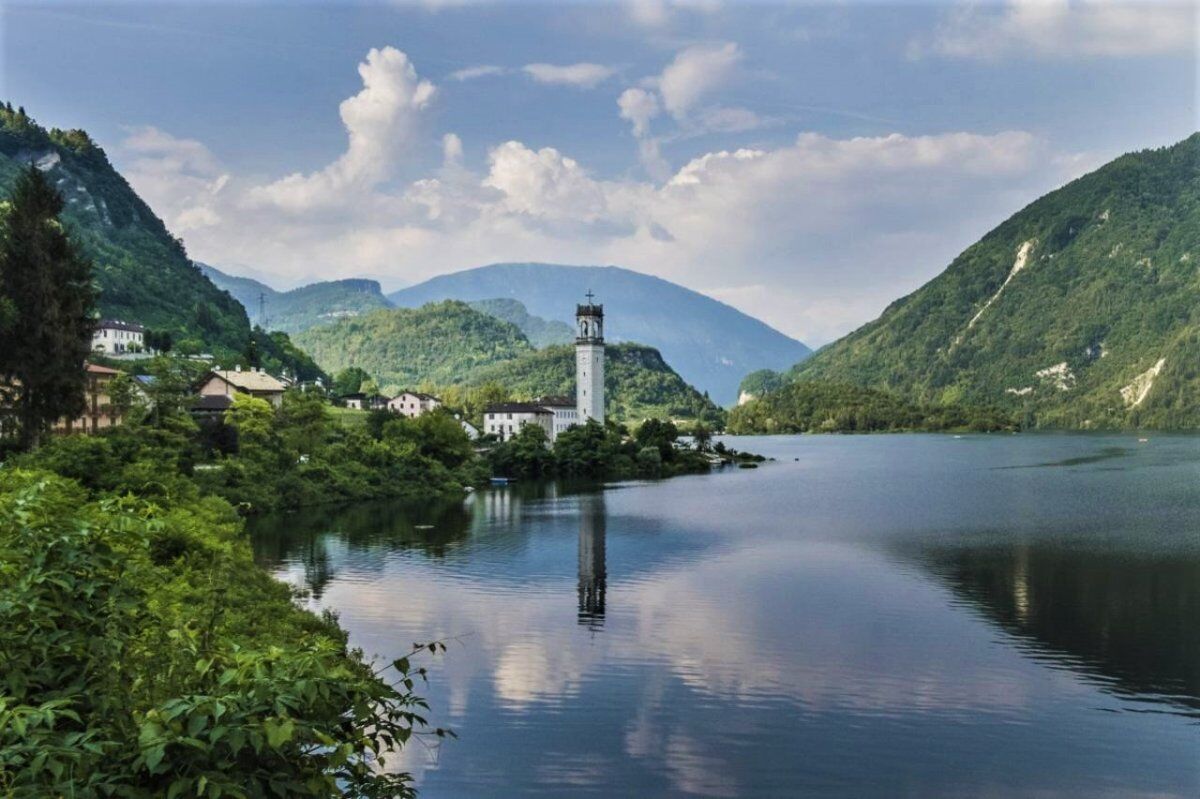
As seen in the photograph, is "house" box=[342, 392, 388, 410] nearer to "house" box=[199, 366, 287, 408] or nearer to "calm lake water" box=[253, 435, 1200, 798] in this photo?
"house" box=[199, 366, 287, 408]

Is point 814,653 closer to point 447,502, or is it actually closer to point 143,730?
point 143,730

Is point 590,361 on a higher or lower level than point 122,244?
lower

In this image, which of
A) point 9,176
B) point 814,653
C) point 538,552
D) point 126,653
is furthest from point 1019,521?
point 9,176

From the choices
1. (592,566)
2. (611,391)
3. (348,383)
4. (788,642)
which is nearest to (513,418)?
(348,383)

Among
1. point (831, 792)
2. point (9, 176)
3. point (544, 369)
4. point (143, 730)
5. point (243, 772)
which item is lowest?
point (831, 792)

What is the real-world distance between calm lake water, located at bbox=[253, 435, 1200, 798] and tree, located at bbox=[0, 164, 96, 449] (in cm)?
Answer: 977

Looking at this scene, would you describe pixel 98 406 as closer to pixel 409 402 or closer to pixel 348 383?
pixel 409 402

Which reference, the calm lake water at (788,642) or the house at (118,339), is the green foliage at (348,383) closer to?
the house at (118,339)

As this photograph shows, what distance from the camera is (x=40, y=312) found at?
102 feet

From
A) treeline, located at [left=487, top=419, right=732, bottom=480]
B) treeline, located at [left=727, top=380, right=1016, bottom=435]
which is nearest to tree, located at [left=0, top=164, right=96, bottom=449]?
treeline, located at [left=487, top=419, right=732, bottom=480]

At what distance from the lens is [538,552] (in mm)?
39406

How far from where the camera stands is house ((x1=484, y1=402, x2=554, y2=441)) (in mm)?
108250

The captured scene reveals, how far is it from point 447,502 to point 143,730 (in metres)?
55.4

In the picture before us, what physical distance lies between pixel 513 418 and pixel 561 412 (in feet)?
24.0
